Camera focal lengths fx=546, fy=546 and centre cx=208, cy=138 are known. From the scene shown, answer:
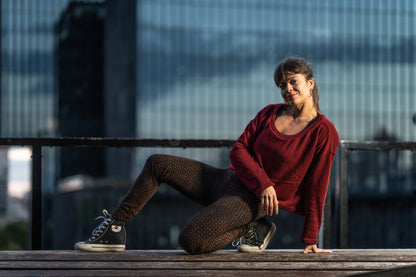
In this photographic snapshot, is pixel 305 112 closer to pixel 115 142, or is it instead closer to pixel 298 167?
pixel 298 167

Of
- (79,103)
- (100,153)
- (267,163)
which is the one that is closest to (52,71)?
(79,103)

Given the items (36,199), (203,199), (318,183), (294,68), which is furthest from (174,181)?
(36,199)

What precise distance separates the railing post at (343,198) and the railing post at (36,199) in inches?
92.4

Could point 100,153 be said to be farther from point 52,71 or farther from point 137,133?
point 52,71

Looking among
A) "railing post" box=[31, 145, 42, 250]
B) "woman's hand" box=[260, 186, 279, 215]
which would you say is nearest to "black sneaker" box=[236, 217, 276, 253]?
"woman's hand" box=[260, 186, 279, 215]

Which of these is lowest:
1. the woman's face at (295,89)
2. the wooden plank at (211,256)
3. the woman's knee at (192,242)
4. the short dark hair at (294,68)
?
the wooden plank at (211,256)

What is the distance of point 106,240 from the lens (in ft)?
10.8

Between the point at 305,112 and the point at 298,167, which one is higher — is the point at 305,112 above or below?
above

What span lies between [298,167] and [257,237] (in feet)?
1.73

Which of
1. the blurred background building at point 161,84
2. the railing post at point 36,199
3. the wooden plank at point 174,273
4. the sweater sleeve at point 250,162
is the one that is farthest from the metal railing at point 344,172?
the blurred background building at point 161,84

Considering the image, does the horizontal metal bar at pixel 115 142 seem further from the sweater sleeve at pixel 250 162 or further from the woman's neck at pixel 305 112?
the woman's neck at pixel 305 112

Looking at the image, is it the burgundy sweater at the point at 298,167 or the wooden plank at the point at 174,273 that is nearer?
the wooden plank at the point at 174,273

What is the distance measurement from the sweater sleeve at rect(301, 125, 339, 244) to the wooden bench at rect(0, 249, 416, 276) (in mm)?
158

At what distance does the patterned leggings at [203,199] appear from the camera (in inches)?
125
